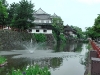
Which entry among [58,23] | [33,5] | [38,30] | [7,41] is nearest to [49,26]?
[38,30]

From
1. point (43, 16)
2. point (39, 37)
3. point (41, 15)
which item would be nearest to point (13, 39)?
point (39, 37)

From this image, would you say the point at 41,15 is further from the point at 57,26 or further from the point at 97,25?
the point at 97,25

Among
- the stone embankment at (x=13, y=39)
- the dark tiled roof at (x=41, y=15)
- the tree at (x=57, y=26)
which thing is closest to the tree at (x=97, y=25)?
the stone embankment at (x=13, y=39)

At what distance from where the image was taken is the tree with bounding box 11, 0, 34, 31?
51.6 metres

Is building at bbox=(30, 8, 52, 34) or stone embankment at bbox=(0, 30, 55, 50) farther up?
building at bbox=(30, 8, 52, 34)

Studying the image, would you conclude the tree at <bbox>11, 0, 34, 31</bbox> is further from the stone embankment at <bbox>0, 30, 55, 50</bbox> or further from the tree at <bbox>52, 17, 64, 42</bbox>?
the tree at <bbox>52, 17, 64, 42</bbox>

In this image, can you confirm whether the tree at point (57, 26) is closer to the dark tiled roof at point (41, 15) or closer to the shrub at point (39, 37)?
the dark tiled roof at point (41, 15)

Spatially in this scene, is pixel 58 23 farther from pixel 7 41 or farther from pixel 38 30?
pixel 7 41

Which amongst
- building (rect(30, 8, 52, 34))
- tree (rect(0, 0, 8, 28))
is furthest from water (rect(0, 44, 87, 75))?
building (rect(30, 8, 52, 34))

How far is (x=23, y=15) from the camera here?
5203 centimetres

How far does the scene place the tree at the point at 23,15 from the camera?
169ft

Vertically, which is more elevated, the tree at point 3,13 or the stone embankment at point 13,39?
the tree at point 3,13

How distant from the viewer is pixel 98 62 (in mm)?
6977

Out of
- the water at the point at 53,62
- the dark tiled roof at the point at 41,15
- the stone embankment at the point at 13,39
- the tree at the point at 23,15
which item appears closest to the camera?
the water at the point at 53,62
